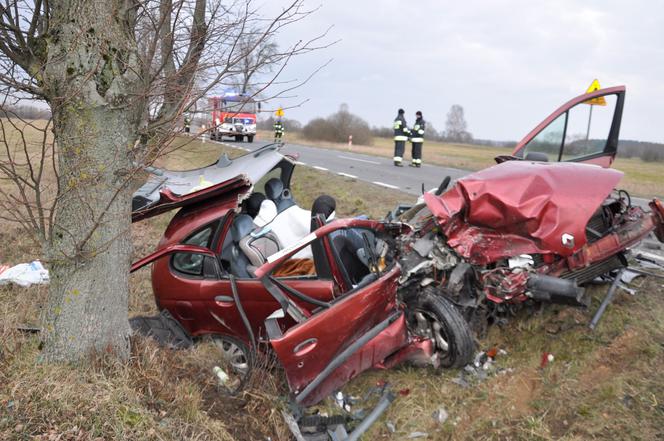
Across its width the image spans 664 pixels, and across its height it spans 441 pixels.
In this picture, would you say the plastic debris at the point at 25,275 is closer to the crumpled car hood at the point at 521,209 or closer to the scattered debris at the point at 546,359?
the crumpled car hood at the point at 521,209

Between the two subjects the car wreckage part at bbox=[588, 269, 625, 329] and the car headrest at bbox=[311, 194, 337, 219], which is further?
the car headrest at bbox=[311, 194, 337, 219]

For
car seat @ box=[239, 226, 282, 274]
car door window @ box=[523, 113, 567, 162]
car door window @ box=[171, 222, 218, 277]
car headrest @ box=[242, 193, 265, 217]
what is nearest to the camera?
car seat @ box=[239, 226, 282, 274]

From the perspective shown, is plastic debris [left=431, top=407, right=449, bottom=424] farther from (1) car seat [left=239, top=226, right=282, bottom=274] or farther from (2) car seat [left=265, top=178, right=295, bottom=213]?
(2) car seat [left=265, top=178, right=295, bottom=213]

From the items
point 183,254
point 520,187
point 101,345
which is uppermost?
point 520,187

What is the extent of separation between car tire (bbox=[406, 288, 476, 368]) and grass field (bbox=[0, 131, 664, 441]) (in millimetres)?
294

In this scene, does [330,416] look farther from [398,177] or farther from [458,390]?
[398,177]

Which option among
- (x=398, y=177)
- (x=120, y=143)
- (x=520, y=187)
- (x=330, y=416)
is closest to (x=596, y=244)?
(x=520, y=187)

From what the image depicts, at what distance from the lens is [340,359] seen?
3814 mm

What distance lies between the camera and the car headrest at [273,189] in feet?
17.5

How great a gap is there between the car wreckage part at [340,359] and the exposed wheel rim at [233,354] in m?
0.86

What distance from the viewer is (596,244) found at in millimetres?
4336

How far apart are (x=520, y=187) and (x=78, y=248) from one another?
3.47 meters

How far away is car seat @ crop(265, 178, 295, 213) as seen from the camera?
532 centimetres

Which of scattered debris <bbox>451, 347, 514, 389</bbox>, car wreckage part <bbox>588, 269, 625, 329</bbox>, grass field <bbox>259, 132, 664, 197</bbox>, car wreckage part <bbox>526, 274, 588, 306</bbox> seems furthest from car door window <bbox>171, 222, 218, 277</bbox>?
grass field <bbox>259, 132, 664, 197</bbox>
